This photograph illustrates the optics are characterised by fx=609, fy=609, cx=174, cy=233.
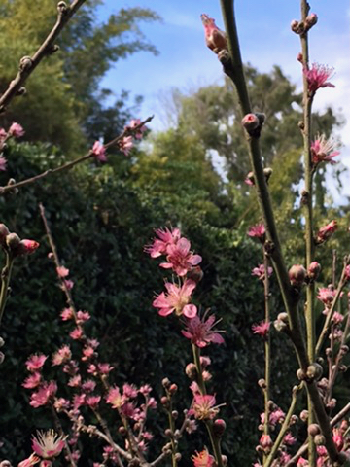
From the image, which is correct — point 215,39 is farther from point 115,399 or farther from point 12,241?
point 115,399

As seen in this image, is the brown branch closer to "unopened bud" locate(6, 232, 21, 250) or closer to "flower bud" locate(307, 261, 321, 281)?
"unopened bud" locate(6, 232, 21, 250)

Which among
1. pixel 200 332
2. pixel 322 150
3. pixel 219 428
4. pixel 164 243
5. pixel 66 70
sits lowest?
pixel 219 428

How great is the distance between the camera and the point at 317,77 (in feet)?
3.66

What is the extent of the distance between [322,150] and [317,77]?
15 cm

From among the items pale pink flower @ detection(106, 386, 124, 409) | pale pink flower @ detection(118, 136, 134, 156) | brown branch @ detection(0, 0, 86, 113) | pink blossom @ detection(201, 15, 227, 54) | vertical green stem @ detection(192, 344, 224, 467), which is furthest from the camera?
pale pink flower @ detection(118, 136, 134, 156)

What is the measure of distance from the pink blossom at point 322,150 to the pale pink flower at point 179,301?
487mm

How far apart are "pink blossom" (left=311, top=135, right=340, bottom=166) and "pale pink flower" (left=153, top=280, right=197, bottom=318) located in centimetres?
49

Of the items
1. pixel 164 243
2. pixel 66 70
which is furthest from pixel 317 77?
pixel 66 70

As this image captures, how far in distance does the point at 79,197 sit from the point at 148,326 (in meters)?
0.88

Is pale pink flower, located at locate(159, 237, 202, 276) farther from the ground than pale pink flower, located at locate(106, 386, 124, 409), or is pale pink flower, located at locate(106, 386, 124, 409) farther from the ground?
pale pink flower, located at locate(159, 237, 202, 276)

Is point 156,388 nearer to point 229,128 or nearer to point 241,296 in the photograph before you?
point 241,296

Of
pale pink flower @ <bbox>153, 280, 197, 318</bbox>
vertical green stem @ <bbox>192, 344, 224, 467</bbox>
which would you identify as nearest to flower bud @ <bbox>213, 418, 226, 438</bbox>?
vertical green stem @ <bbox>192, 344, 224, 467</bbox>

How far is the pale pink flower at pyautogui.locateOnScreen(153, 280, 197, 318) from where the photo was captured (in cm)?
79

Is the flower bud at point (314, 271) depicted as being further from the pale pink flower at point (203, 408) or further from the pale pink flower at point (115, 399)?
the pale pink flower at point (115, 399)
